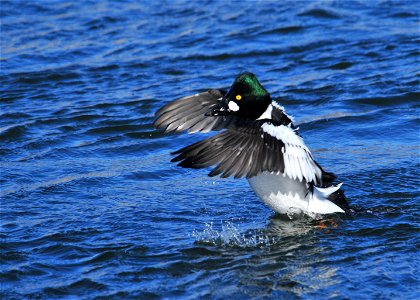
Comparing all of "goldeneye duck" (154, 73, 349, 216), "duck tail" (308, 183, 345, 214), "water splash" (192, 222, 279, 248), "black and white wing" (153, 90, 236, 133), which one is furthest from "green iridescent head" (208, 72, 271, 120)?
"water splash" (192, 222, 279, 248)

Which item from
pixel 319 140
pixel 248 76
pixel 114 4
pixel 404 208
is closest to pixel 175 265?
pixel 248 76

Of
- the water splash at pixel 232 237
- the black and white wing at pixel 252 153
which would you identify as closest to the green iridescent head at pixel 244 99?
the black and white wing at pixel 252 153

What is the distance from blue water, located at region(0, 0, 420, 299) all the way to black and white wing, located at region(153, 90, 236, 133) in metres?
0.84

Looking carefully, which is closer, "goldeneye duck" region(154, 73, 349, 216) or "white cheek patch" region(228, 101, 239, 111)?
"goldeneye duck" region(154, 73, 349, 216)

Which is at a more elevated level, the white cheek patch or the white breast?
the white cheek patch

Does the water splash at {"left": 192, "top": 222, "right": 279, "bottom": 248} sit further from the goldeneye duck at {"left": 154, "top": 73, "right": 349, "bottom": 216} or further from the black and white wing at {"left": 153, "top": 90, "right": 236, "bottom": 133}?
the black and white wing at {"left": 153, "top": 90, "right": 236, "bottom": 133}

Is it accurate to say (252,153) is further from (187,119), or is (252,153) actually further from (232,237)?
(187,119)

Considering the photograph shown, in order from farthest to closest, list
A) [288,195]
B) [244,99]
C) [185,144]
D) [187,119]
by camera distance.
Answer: [185,144] < [187,119] < [288,195] < [244,99]

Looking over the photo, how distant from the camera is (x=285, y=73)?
13938 mm

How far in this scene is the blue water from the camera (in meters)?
7.26

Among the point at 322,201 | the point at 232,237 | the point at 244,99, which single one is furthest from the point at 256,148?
the point at 322,201

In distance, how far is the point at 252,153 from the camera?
7.36 metres

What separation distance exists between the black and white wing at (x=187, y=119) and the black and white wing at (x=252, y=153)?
1045 millimetres

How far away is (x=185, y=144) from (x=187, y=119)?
2.45 m
